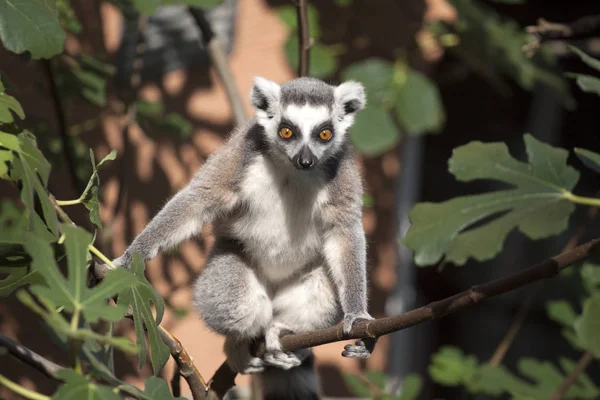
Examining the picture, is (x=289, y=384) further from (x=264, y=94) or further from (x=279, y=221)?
(x=264, y=94)

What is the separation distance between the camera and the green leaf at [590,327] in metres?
1.16

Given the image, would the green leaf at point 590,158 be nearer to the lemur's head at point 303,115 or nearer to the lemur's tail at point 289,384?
the lemur's head at point 303,115

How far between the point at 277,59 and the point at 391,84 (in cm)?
101

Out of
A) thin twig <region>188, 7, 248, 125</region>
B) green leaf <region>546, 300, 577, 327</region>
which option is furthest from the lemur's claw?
green leaf <region>546, 300, 577, 327</region>

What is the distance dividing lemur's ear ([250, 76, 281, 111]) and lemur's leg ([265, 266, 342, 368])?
526 mm

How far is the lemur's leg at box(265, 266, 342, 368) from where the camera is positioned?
2188mm

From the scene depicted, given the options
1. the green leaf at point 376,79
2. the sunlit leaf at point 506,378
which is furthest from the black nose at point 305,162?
the sunlit leaf at point 506,378

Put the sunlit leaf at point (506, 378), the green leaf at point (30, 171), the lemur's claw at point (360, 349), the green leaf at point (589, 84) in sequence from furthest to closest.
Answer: the sunlit leaf at point (506, 378) → the lemur's claw at point (360, 349) → the green leaf at point (589, 84) → the green leaf at point (30, 171)

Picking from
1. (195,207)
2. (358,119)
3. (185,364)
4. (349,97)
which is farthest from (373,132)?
(185,364)

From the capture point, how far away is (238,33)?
3.60 meters

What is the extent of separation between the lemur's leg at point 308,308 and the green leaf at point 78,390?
1159 millimetres

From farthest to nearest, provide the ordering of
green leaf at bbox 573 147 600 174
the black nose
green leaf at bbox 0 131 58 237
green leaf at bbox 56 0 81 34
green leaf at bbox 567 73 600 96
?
green leaf at bbox 56 0 81 34
the black nose
green leaf at bbox 567 73 600 96
green leaf at bbox 573 147 600 174
green leaf at bbox 0 131 58 237

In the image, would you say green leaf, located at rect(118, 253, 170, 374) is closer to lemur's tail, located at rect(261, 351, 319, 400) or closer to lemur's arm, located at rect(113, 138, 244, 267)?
lemur's arm, located at rect(113, 138, 244, 267)

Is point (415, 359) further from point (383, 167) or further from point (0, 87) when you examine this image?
point (0, 87)
